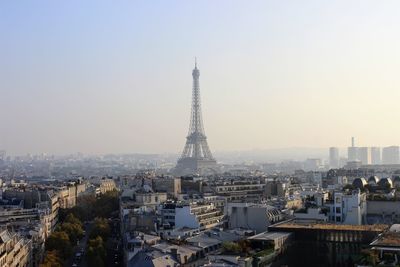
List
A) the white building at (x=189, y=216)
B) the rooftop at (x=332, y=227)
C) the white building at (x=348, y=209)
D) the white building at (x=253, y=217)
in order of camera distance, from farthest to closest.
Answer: the white building at (x=189, y=216), the white building at (x=253, y=217), the white building at (x=348, y=209), the rooftop at (x=332, y=227)

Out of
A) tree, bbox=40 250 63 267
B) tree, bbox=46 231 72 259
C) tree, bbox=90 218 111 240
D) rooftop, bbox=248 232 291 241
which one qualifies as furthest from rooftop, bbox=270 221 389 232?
tree, bbox=90 218 111 240

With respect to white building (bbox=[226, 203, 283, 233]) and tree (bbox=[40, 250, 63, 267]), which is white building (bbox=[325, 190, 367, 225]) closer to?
white building (bbox=[226, 203, 283, 233])

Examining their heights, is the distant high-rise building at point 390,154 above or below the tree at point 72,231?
above

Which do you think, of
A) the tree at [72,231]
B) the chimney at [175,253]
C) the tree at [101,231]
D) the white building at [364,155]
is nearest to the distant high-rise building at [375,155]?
the white building at [364,155]

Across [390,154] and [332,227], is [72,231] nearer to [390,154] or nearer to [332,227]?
[332,227]

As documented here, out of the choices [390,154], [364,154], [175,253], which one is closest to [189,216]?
[175,253]

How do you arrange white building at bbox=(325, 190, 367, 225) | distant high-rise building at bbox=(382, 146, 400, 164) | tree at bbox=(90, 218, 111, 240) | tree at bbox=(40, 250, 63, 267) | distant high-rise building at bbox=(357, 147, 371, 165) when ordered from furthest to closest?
1. distant high-rise building at bbox=(382, 146, 400, 164)
2. distant high-rise building at bbox=(357, 147, 371, 165)
3. tree at bbox=(90, 218, 111, 240)
4. white building at bbox=(325, 190, 367, 225)
5. tree at bbox=(40, 250, 63, 267)

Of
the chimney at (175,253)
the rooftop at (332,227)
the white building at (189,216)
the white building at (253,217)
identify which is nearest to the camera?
the chimney at (175,253)

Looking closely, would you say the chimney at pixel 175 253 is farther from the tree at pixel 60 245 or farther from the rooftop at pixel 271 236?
the tree at pixel 60 245
